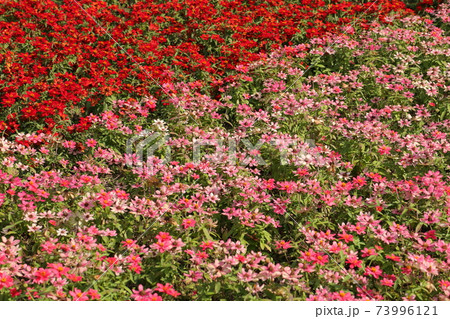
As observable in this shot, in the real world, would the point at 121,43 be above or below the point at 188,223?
above

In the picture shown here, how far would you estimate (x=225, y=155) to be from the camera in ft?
14.4

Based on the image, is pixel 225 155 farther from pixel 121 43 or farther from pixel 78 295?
pixel 121 43

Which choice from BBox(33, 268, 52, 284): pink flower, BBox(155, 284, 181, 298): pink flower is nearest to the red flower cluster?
BBox(33, 268, 52, 284): pink flower

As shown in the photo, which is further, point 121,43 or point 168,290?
point 121,43

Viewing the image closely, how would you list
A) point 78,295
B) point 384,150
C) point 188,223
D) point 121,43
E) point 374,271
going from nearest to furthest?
point 78,295, point 374,271, point 188,223, point 384,150, point 121,43

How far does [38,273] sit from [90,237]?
454 mm

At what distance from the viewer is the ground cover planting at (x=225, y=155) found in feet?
11.1

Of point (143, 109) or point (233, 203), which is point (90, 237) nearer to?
point (233, 203)

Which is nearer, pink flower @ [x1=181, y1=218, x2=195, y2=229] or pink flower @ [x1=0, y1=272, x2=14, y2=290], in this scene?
pink flower @ [x1=0, y1=272, x2=14, y2=290]

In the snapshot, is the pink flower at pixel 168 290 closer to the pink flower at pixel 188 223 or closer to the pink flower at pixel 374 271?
the pink flower at pixel 188 223

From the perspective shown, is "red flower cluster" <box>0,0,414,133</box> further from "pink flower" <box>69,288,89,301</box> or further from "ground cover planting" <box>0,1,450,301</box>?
"pink flower" <box>69,288,89,301</box>

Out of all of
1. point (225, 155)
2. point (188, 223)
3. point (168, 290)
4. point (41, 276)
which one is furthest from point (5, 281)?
point (225, 155)

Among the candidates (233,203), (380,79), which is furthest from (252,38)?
(233,203)

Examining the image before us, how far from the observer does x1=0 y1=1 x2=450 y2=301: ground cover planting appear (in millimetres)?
3387
